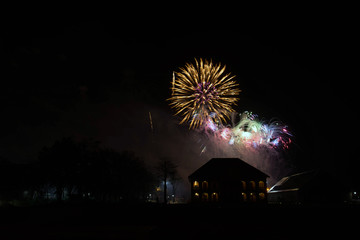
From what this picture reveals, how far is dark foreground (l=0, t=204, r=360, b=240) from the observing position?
12.2m

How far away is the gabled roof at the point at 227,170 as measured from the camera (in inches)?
1966

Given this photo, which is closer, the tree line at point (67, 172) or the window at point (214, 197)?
the tree line at point (67, 172)

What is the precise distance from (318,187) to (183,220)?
39.4m

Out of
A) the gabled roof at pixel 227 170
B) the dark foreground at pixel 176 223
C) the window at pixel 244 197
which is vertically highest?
the gabled roof at pixel 227 170

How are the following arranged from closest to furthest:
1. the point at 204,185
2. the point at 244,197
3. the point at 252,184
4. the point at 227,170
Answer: the point at 244,197 < the point at 252,184 < the point at 227,170 < the point at 204,185

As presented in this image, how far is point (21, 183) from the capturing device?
44.9 m

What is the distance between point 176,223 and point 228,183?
34821 mm

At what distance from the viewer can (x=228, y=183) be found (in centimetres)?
4916

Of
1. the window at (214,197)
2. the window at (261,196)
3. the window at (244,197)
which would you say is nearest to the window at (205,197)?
the window at (214,197)

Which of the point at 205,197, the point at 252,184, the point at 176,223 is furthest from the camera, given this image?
the point at 252,184

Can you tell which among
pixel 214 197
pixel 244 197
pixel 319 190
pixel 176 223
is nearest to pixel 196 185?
pixel 214 197

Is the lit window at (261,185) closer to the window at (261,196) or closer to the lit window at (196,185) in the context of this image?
the window at (261,196)

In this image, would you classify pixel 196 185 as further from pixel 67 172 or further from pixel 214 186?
pixel 67 172

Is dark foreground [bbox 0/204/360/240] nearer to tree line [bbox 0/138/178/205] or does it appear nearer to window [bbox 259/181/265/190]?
tree line [bbox 0/138/178/205]
